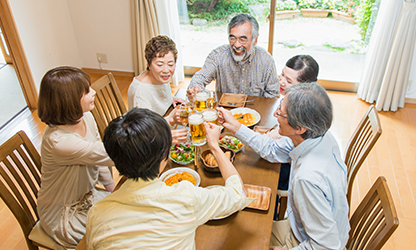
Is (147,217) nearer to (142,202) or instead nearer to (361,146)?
(142,202)

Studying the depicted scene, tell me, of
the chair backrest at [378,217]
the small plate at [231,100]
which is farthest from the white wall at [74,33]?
the chair backrest at [378,217]

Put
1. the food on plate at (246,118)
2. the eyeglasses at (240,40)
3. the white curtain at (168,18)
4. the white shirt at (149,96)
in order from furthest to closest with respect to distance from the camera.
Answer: the white curtain at (168,18) → the eyeglasses at (240,40) → the white shirt at (149,96) → the food on plate at (246,118)

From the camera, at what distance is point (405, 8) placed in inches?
132

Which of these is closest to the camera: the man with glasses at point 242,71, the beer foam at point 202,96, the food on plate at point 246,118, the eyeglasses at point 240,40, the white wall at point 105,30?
the beer foam at point 202,96

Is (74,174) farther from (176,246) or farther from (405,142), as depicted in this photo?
(405,142)

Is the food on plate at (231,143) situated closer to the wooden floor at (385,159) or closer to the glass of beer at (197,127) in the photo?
the glass of beer at (197,127)

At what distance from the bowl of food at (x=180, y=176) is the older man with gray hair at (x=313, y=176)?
503 millimetres

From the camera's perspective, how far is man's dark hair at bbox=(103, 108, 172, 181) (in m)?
1.00

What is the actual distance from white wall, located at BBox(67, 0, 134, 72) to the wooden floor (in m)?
0.59

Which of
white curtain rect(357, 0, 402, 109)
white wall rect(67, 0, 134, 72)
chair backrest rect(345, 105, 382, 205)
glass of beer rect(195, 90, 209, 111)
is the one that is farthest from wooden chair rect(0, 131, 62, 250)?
white curtain rect(357, 0, 402, 109)

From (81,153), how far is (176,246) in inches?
34.1

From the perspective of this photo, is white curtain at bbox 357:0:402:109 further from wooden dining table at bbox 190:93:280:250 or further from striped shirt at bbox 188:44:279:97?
wooden dining table at bbox 190:93:280:250

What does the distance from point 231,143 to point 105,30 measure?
3.59 metres

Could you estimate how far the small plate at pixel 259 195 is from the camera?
1426 millimetres
